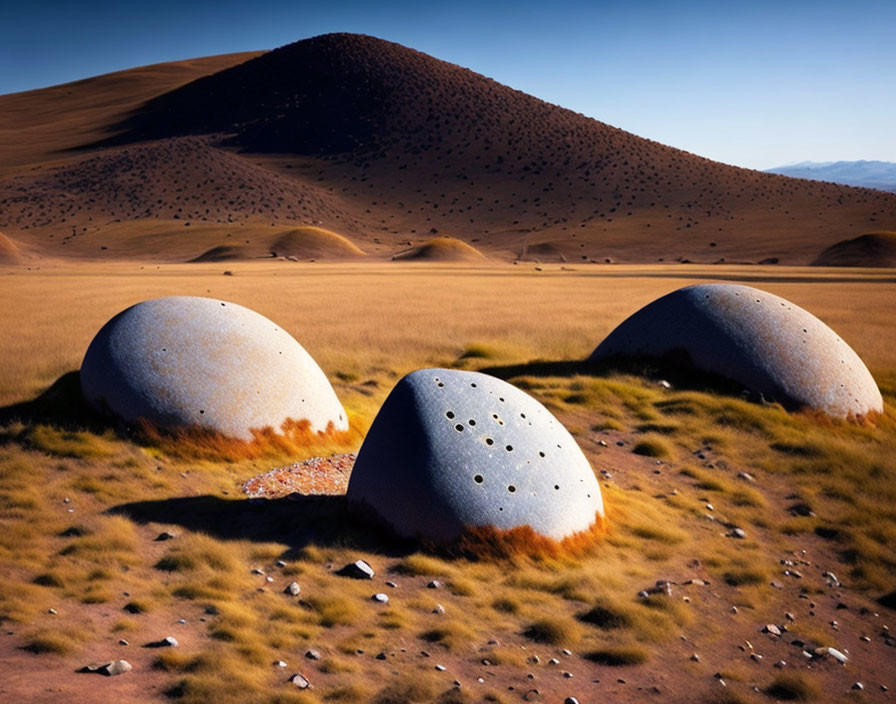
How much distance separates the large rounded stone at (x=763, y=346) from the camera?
11.3 m

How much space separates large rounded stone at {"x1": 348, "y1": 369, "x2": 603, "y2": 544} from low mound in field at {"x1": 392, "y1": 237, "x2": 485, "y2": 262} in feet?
164

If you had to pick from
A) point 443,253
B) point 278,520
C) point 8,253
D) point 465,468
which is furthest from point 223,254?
point 465,468

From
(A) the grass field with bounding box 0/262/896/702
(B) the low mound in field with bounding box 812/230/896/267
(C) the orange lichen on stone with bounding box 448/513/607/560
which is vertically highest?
(B) the low mound in field with bounding box 812/230/896/267

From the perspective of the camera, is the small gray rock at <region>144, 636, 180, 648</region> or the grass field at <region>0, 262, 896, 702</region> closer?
the grass field at <region>0, 262, 896, 702</region>

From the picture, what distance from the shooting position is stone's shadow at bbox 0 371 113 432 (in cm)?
937

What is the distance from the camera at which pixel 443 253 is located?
58.2 m

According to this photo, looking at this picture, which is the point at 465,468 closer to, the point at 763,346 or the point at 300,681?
the point at 300,681

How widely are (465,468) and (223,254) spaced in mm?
53879

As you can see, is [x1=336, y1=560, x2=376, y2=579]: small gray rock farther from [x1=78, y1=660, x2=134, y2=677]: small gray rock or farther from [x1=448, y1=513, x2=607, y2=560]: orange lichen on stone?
[x1=78, y1=660, x2=134, y2=677]: small gray rock

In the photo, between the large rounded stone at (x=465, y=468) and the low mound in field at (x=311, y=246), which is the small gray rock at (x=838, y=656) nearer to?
the large rounded stone at (x=465, y=468)

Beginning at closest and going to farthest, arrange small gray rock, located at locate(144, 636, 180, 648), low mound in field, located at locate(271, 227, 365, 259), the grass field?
the grass field < small gray rock, located at locate(144, 636, 180, 648) < low mound in field, located at locate(271, 227, 365, 259)

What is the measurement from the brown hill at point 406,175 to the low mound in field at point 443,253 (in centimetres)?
971

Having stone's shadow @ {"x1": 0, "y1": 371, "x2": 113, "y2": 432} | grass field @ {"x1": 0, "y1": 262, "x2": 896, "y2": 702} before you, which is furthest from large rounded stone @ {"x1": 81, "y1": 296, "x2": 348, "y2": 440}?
grass field @ {"x1": 0, "y1": 262, "x2": 896, "y2": 702}

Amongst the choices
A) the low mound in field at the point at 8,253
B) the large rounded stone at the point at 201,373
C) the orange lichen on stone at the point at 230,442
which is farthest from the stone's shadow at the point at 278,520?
the low mound in field at the point at 8,253
